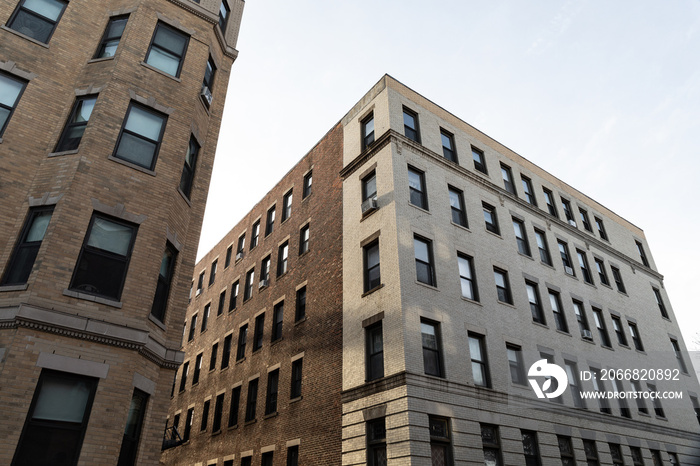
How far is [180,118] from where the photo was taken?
1388cm

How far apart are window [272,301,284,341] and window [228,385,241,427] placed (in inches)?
151

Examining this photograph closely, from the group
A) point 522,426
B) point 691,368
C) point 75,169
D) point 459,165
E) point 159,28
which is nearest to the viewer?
point 75,169

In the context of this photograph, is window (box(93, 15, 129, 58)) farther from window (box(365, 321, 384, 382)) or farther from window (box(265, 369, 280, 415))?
window (box(265, 369, 280, 415))

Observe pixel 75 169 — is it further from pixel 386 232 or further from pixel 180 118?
pixel 386 232

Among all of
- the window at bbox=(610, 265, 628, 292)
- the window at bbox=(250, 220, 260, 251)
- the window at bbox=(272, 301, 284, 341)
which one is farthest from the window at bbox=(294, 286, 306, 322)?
the window at bbox=(610, 265, 628, 292)

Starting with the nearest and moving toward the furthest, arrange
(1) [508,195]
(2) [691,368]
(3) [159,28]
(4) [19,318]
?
(4) [19,318] → (3) [159,28] → (1) [508,195] → (2) [691,368]

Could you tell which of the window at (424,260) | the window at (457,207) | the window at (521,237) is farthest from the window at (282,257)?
the window at (521,237)

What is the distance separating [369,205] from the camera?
774 inches

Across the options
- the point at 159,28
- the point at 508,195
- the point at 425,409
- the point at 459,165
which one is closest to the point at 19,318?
the point at 159,28

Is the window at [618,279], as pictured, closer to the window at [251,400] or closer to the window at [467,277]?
the window at [467,277]

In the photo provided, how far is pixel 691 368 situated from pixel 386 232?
2497 centimetres

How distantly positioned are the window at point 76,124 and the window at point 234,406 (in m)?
16.9

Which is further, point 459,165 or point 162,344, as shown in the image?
point 459,165

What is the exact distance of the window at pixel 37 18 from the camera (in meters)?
13.4
